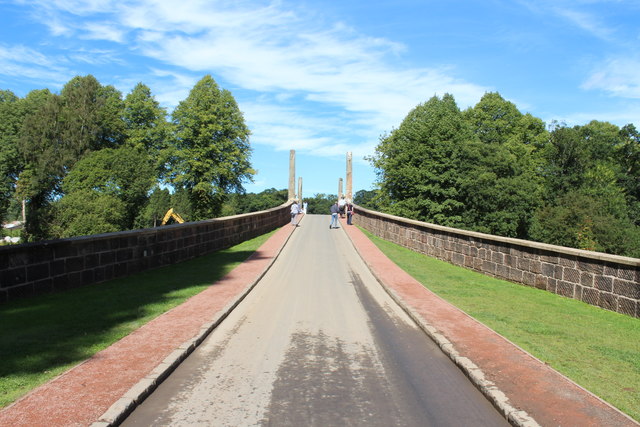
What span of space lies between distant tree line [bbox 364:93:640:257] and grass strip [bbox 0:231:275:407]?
34.7 meters

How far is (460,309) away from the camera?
9.45m

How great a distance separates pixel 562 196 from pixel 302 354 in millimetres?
50166

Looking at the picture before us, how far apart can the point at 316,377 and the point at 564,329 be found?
451 cm

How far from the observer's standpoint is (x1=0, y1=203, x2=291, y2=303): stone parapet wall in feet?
29.3

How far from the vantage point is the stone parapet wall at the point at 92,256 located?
893 centimetres

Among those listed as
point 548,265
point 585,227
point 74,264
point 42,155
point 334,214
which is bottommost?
point 585,227

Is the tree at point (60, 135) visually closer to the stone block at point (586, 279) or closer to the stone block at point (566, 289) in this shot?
the stone block at point (566, 289)

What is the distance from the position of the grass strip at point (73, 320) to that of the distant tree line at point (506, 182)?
114 feet

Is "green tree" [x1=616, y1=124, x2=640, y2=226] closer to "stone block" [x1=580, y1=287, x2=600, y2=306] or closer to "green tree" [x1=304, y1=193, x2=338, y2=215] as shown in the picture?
"stone block" [x1=580, y1=287, x2=600, y2=306]

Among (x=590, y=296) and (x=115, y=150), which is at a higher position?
(x=115, y=150)

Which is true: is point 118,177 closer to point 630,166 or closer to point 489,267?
point 489,267

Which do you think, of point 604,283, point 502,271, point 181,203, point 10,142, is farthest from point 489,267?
point 10,142

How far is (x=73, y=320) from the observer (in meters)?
7.67

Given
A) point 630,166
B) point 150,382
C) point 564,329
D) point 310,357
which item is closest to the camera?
point 150,382
